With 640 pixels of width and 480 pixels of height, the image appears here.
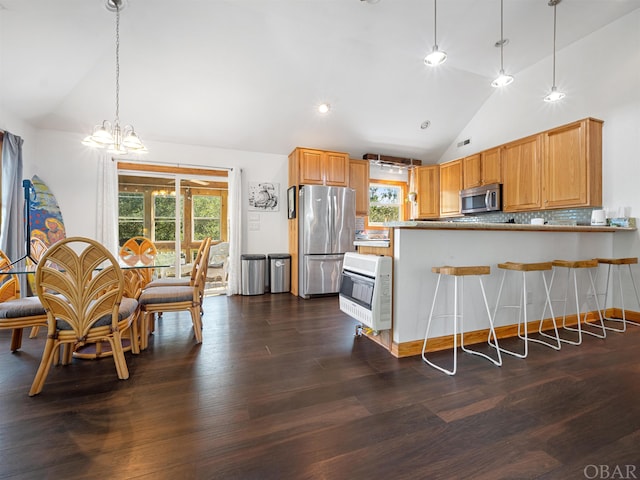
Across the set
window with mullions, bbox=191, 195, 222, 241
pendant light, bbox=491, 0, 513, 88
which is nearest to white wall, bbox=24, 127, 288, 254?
window with mullions, bbox=191, 195, 222, 241

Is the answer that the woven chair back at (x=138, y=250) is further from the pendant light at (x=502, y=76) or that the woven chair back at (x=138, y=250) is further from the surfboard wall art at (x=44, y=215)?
the pendant light at (x=502, y=76)

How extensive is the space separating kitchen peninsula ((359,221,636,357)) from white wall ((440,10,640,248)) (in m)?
1.05

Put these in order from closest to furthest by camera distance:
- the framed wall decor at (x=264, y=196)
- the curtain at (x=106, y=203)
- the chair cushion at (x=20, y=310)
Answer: the chair cushion at (x=20, y=310)
the curtain at (x=106, y=203)
the framed wall decor at (x=264, y=196)

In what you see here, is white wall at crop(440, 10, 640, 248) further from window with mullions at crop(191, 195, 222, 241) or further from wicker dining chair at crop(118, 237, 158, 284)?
wicker dining chair at crop(118, 237, 158, 284)

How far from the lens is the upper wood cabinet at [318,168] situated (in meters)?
4.76

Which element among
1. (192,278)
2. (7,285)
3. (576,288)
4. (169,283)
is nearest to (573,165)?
(576,288)

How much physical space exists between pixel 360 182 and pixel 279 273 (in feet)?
7.52

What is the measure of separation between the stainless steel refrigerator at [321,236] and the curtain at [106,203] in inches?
110

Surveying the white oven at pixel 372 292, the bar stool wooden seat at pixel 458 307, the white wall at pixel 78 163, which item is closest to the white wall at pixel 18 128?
the white wall at pixel 78 163

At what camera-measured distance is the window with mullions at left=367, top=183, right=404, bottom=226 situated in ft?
19.2

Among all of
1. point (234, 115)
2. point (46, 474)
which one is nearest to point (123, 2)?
point (234, 115)

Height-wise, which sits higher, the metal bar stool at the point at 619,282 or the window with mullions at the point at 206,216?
the window with mullions at the point at 206,216

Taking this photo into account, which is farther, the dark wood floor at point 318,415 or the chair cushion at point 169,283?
the chair cushion at point 169,283

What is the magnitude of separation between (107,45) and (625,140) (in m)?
5.98
